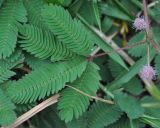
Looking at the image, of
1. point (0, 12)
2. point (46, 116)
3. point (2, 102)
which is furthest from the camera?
point (46, 116)

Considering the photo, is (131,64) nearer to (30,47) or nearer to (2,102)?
(30,47)

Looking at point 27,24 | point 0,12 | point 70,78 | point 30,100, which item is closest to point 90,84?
point 70,78

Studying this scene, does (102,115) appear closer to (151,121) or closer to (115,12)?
(151,121)

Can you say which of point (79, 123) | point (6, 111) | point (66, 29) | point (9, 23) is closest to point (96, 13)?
point (66, 29)

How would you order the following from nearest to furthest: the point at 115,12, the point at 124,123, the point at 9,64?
the point at 9,64 → the point at 124,123 → the point at 115,12

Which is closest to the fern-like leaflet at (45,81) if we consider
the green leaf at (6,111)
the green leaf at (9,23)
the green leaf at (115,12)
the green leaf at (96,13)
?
the green leaf at (6,111)

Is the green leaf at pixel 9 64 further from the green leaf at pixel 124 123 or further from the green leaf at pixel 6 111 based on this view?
the green leaf at pixel 124 123
